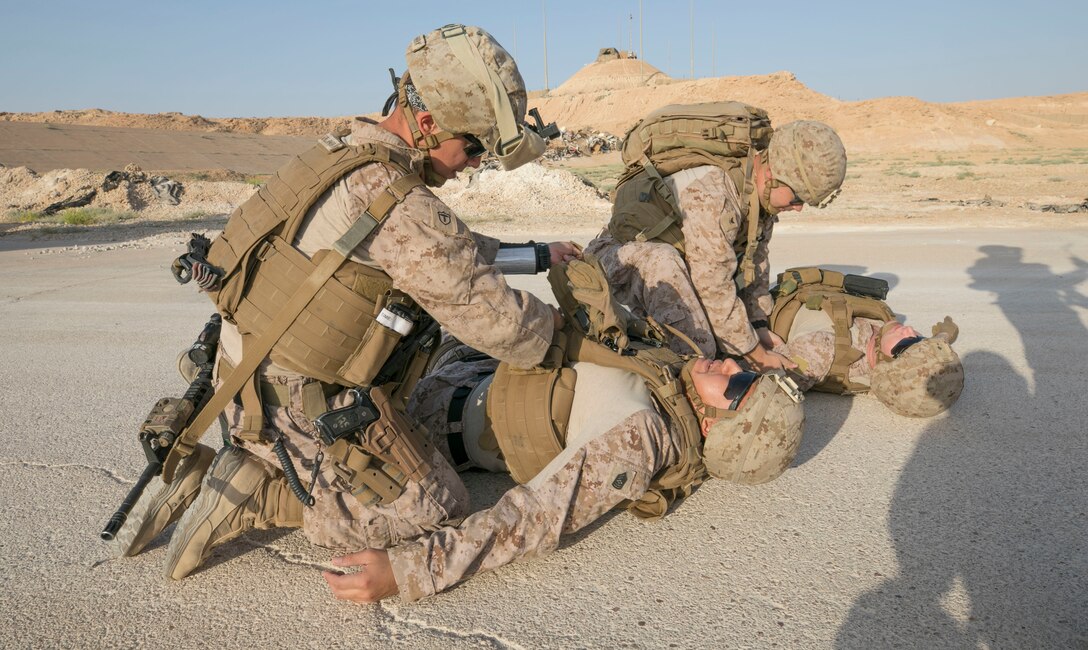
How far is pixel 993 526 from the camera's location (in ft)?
9.53

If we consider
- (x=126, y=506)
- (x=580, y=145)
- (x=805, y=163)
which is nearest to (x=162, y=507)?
(x=126, y=506)

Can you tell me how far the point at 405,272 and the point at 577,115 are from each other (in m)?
62.8

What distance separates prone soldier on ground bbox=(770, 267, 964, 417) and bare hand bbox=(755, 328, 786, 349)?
5 cm

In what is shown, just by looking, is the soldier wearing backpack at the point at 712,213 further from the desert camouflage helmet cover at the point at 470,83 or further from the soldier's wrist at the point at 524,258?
the desert camouflage helmet cover at the point at 470,83

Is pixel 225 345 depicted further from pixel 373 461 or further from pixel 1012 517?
pixel 1012 517

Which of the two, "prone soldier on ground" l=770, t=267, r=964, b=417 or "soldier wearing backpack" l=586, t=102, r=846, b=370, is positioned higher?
"soldier wearing backpack" l=586, t=102, r=846, b=370

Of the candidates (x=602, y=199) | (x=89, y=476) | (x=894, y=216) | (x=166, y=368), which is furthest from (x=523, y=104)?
(x=602, y=199)

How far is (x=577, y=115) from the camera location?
6309cm

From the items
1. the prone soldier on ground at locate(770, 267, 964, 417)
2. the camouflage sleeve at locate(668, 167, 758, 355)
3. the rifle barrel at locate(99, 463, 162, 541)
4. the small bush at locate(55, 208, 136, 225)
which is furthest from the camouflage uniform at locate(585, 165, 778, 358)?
the small bush at locate(55, 208, 136, 225)

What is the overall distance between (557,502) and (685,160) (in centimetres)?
269

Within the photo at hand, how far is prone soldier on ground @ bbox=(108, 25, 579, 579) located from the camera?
8.66 ft

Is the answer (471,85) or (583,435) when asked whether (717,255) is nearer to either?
(583,435)

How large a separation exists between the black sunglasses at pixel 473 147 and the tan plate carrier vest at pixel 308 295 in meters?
0.26

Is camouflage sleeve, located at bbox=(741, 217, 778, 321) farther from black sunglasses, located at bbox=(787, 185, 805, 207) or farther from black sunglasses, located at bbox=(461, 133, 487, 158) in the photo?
black sunglasses, located at bbox=(461, 133, 487, 158)
